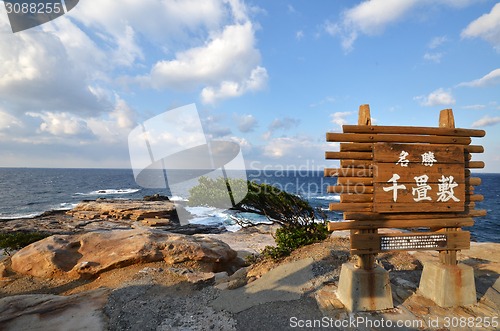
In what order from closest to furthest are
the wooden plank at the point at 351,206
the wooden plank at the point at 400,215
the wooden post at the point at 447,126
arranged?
the wooden plank at the point at 351,206, the wooden plank at the point at 400,215, the wooden post at the point at 447,126

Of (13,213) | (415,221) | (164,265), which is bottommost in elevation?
(13,213)

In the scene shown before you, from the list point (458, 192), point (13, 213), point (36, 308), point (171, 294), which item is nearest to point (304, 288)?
point (171, 294)

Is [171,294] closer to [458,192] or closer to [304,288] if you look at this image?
[304,288]

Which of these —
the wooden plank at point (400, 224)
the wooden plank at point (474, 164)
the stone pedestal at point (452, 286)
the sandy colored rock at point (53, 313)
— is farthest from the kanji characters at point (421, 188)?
the sandy colored rock at point (53, 313)

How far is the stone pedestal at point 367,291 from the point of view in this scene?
525 centimetres

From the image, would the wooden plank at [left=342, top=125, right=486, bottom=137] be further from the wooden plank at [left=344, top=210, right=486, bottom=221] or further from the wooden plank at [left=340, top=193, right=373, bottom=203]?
the wooden plank at [left=344, top=210, right=486, bottom=221]

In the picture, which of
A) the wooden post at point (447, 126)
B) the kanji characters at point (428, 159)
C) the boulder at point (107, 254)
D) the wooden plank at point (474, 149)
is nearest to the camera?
the kanji characters at point (428, 159)

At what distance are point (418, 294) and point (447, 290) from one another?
60 cm

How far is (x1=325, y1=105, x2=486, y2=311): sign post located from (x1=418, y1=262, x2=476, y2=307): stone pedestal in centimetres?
2

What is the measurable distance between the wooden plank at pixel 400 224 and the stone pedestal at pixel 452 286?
966 millimetres

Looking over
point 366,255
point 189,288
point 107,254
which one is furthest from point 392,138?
point 107,254

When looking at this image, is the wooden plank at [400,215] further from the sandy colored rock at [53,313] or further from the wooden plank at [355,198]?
the sandy colored rock at [53,313]

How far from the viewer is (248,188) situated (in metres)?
10.8

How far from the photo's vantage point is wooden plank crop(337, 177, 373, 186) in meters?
5.35
